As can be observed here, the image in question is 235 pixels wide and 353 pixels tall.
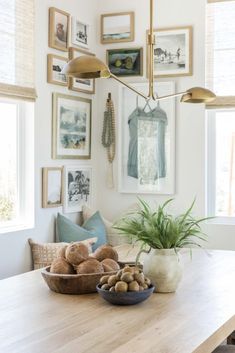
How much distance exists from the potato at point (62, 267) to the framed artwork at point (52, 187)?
187 cm

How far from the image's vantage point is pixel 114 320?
2.17 m

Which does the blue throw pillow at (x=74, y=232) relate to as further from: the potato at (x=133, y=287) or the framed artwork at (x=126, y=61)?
the potato at (x=133, y=287)

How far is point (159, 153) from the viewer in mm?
4977

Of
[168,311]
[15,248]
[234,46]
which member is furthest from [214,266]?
[234,46]

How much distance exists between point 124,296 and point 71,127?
2.64 metres

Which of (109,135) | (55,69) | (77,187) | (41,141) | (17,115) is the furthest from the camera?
(109,135)

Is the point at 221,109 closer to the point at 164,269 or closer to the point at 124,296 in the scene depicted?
the point at 164,269

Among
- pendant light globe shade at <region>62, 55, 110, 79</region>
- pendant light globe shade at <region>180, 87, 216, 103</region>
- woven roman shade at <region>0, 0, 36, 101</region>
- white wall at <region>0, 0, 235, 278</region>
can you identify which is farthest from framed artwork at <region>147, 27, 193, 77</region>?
pendant light globe shade at <region>62, 55, 110, 79</region>

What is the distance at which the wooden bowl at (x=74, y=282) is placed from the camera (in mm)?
2496

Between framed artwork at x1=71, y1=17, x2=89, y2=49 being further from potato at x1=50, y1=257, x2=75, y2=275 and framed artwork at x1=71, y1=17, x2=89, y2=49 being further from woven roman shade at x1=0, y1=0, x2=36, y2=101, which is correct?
potato at x1=50, y1=257, x2=75, y2=275

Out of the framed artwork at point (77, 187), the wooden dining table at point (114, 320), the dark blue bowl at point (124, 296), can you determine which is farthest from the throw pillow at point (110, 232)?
the dark blue bowl at point (124, 296)

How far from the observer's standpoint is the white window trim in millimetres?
4328

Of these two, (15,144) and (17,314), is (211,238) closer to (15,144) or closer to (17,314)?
(15,144)

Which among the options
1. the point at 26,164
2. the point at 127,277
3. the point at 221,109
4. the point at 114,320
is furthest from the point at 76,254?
the point at 221,109
